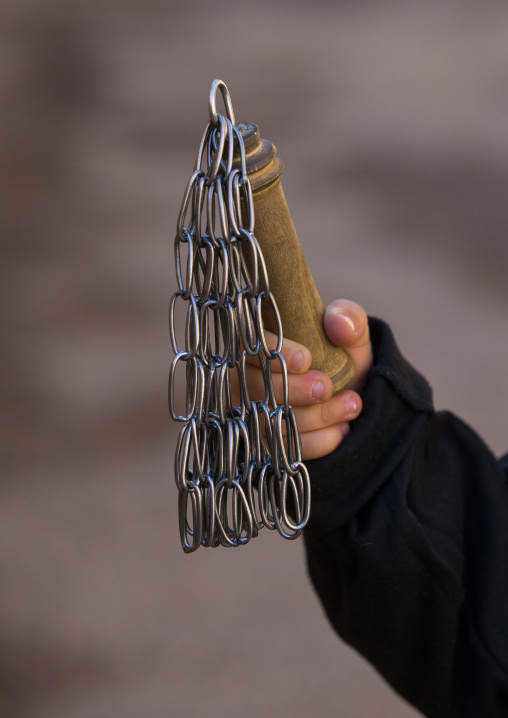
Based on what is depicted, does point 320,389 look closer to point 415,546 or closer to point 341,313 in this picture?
point 341,313

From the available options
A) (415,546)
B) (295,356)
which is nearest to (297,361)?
(295,356)

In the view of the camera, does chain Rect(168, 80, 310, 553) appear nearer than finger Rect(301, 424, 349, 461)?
Yes

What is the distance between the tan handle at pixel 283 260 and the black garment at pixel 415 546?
78mm

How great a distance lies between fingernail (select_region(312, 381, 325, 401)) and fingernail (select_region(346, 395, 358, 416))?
0.05 m

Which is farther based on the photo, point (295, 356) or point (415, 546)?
point (415, 546)

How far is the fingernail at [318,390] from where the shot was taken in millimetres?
387

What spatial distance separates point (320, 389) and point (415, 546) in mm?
149

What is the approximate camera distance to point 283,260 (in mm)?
352

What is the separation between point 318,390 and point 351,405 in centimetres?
5

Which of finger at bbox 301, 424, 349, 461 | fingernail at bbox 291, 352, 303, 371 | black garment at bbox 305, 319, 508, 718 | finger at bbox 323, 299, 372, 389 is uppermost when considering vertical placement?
finger at bbox 323, 299, 372, 389

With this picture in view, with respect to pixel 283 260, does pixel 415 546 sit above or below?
below

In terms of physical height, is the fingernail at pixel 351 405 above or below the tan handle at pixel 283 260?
below

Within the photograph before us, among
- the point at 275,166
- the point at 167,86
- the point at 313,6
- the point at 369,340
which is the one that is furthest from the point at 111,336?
the point at 275,166

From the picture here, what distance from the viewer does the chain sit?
1.03 feet
